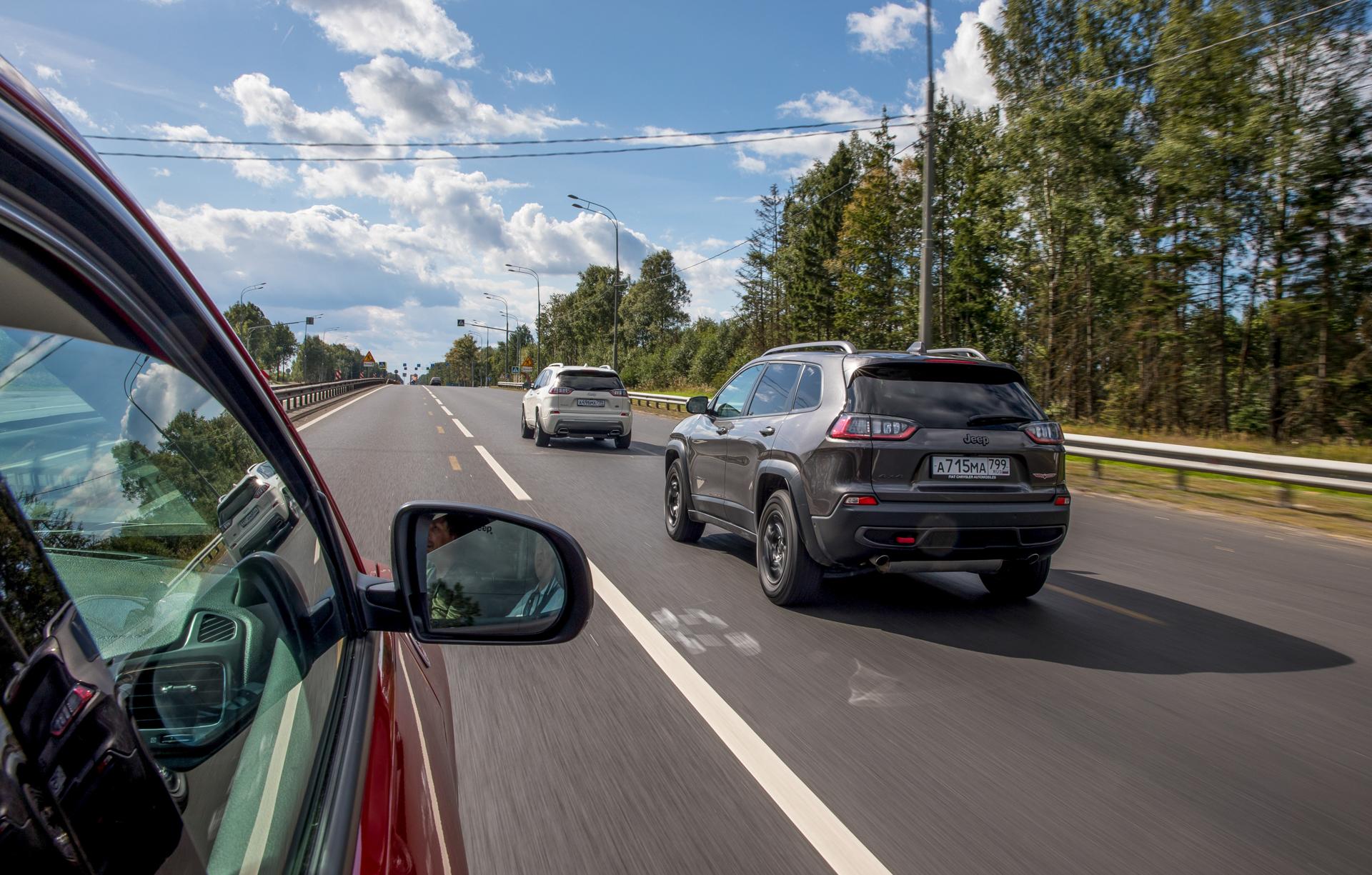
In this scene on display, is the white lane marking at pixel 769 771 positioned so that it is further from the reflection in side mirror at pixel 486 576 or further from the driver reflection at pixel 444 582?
the driver reflection at pixel 444 582

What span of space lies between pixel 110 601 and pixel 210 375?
0.35 meters

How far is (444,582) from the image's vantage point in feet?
6.77

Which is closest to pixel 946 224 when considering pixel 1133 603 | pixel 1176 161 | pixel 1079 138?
pixel 1079 138

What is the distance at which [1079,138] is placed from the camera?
111 ft

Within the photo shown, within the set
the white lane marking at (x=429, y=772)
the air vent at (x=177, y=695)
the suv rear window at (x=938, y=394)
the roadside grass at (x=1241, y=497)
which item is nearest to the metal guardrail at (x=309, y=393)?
the suv rear window at (x=938, y=394)

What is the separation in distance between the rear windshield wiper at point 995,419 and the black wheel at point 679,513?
3232 millimetres

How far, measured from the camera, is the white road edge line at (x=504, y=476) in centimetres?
1160

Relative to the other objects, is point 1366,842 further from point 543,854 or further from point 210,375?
point 210,375

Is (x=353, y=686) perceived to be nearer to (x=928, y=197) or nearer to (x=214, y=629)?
(x=214, y=629)

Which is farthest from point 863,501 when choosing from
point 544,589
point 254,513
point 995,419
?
point 254,513

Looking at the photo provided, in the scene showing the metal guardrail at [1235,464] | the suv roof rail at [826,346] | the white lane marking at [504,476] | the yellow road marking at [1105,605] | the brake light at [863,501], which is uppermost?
the suv roof rail at [826,346]

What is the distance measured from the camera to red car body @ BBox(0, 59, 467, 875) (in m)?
0.92

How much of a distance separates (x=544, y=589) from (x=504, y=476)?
1185 cm

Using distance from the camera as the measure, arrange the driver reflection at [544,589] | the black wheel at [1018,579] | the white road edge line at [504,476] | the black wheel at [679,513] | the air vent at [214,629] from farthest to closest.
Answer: the white road edge line at [504,476]
the black wheel at [679,513]
the black wheel at [1018,579]
the driver reflection at [544,589]
the air vent at [214,629]
